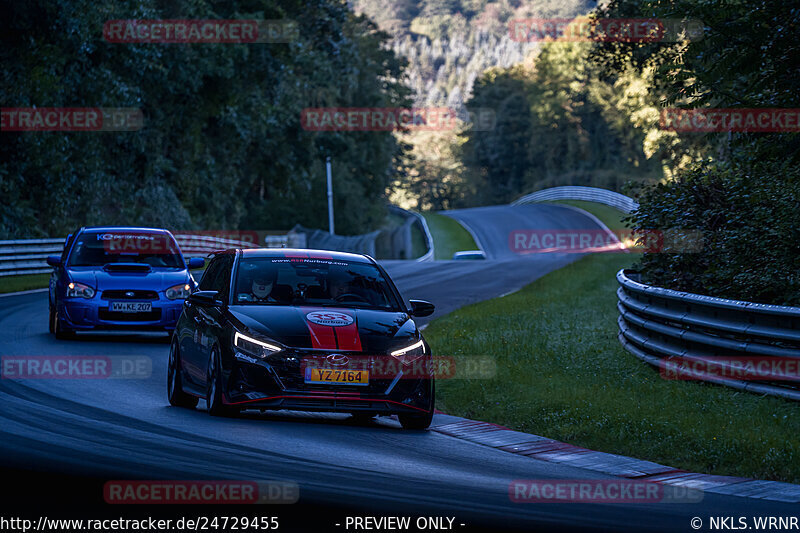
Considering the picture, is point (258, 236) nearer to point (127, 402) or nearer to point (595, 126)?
point (127, 402)

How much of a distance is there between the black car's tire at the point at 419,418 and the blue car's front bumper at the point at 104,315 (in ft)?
22.9

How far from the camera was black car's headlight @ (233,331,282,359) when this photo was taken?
→ 9438 mm

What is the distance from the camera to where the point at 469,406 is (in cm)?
1164

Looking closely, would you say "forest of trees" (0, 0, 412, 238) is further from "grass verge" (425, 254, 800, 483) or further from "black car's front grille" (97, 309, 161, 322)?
"grass verge" (425, 254, 800, 483)

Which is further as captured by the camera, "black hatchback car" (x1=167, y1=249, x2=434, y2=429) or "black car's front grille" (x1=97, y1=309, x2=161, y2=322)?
"black car's front grille" (x1=97, y1=309, x2=161, y2=322)

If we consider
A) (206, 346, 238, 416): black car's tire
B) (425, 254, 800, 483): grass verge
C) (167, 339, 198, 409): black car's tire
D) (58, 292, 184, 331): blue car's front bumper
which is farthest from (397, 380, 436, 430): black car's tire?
(58, 292, 184, 331): blue car's front bumper

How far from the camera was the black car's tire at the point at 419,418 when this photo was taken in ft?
32.6

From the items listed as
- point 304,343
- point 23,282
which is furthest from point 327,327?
point 23,282

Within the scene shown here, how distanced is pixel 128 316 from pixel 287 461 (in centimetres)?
913

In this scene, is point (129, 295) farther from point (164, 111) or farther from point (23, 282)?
point (164, 111)

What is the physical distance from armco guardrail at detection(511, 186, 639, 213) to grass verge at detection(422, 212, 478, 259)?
1132cm

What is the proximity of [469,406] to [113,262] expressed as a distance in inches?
296

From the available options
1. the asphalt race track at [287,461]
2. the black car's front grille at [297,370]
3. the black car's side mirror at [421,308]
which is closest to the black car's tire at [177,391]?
the asphalt race track at [287,461]

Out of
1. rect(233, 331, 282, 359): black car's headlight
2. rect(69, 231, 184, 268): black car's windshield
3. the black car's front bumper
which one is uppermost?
rect(233, 331, 282, 359): black car's headlight
